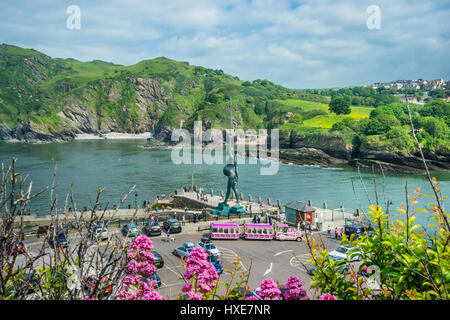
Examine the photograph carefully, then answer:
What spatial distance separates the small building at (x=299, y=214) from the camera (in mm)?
27359

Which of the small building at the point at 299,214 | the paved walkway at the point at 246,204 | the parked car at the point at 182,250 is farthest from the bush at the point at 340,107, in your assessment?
the parked car at the point at 182,250

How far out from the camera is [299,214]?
27.7 m

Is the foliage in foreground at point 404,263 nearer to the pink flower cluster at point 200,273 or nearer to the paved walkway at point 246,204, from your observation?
the pink flower cluster at point 200,273

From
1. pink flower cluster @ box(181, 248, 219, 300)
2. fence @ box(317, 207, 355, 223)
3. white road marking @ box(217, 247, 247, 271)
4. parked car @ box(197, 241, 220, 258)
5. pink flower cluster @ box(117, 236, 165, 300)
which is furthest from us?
fence @ box(317, 207, 355, 223)

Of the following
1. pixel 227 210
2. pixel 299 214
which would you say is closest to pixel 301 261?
pixel 299 214

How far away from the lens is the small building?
27.4 m

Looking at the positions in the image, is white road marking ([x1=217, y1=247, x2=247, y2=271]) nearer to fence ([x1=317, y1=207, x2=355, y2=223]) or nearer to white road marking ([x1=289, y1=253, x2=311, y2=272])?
white road marking ([x1=289, y1=253, x2=311, y2=272])

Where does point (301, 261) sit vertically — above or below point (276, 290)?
below

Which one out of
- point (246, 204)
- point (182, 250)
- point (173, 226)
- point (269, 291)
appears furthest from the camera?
point (246, 204)

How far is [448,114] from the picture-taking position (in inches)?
4532

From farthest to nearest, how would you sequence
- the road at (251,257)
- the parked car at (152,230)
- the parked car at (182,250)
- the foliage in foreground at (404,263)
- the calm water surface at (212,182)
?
the calm water surface at (212,182) < the parked car at (152,230) < the parked car at (182,250) < the road at (251,257) < the foliage in foreground at (404,263)

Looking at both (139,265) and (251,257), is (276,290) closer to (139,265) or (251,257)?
(139,265)

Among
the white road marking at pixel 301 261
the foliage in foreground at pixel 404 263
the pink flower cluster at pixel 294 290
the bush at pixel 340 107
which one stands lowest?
the white road marking at pixel 301 261

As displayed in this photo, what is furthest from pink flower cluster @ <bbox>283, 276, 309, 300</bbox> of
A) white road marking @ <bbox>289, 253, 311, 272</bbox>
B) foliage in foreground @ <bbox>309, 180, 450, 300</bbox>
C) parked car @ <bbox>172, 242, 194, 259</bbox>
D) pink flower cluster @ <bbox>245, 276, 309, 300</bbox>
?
parked car @ <bbox>172, 242, 194, 259</bbox>
